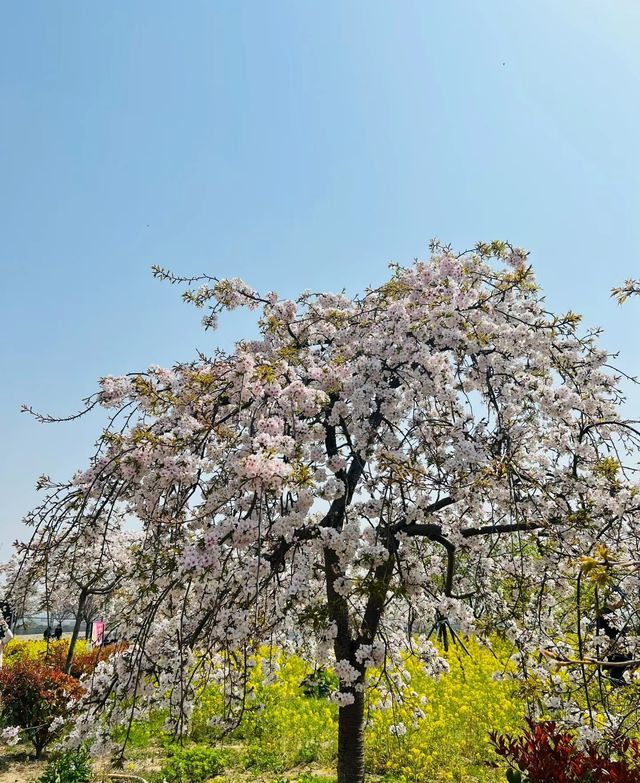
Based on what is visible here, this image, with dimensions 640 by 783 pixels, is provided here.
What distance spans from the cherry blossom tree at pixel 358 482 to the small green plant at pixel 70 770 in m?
1.73

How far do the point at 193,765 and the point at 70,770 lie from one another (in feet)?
4.25

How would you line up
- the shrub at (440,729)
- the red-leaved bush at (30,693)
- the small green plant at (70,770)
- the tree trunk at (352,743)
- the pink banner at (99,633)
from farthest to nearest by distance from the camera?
the red-leaved bush at (30,693)
the shrub at (440,729)
the small green plant at (70,770)
the tree trunk at (352,743)
the pink banner at (99,633)

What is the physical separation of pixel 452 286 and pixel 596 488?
212 centimetres

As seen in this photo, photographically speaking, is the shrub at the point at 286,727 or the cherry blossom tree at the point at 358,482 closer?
the cherry blossom tree at the point at 358,482

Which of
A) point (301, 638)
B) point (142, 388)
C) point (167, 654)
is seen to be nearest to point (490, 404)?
point (142, 388)

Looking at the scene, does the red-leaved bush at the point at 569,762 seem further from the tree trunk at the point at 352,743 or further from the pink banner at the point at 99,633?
the pink banner at the point at 99,633

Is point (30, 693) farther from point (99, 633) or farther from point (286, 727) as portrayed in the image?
point (99, 633)

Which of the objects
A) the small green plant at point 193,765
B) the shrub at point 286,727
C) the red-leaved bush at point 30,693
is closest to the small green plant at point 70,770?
the small green plant at point 193,765

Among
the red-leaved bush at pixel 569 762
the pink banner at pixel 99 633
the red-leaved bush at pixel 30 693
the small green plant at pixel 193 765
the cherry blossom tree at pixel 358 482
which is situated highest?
the cherry blossom tree at pixel 358 482

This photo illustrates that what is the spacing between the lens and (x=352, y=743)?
5062mm

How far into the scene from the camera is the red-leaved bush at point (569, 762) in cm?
324

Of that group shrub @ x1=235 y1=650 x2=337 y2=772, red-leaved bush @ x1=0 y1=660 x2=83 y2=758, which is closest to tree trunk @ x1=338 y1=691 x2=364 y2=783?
shrub @ x1=235 y1=650 x2=337 y2=772

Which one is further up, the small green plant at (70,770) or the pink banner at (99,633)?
the pink banner at (99,633)

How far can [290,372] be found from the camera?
443cm
